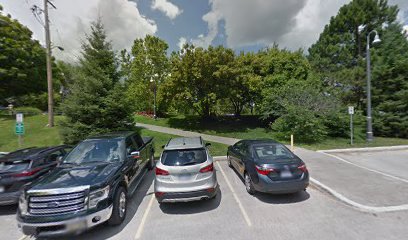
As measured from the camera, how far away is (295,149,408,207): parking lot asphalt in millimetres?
5242

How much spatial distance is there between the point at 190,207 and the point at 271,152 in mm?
2942

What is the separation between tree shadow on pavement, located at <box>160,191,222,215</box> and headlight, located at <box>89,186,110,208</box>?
5.24 ft

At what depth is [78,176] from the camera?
14.3 feet

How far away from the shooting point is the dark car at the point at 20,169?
5.17 m

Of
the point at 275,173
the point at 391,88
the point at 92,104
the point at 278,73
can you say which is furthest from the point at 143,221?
the point at 391,88

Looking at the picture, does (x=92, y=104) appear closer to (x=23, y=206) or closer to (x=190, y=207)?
(x=23, y=206)

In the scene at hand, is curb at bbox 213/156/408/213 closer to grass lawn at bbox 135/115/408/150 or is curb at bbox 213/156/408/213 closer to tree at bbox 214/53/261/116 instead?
grass lawn at bbox 135/115/408/150

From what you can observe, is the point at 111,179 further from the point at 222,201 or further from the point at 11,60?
the point at 11,60

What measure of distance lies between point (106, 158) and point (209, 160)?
2885 mm

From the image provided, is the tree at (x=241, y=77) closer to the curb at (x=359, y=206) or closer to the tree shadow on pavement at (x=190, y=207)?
the curb at (x=359, y=206)

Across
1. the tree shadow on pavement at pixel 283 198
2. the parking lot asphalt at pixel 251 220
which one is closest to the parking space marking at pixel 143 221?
the parking lot asphalt at pixel 251 220

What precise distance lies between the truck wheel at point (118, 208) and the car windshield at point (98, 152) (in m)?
1.07

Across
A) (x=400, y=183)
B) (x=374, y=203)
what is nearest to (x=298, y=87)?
(x=400, y=183)

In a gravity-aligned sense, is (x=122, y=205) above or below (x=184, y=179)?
below
